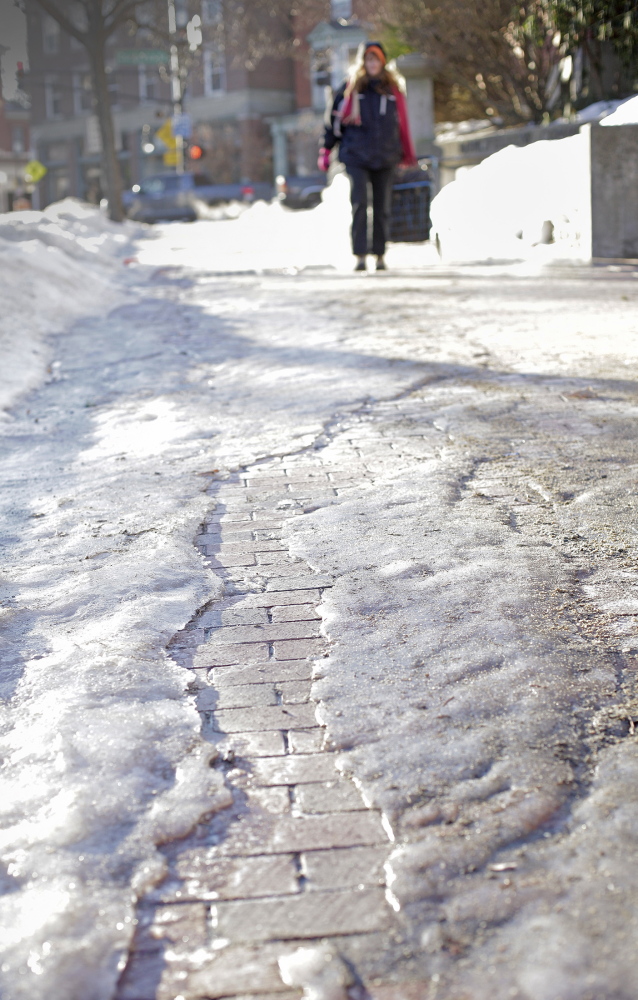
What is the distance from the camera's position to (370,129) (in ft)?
31.3

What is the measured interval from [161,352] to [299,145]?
39.5 m

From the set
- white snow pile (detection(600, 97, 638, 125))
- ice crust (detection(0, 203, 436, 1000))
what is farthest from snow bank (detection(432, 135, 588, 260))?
ice crust (detection(0, 203, 436, 1000))

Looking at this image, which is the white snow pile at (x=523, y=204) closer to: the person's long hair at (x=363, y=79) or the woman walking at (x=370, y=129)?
the woman walking at (x=370, y=129)

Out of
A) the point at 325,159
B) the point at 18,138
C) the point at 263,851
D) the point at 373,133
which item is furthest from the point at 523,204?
the point at 18,138

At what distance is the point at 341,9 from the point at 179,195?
11.3m

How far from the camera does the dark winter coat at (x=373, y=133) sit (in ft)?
31.2

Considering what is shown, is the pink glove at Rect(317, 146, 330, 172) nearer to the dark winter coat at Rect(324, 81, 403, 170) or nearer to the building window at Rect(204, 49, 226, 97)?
the dark winter coat at Rect(324, 81, 403, 170)

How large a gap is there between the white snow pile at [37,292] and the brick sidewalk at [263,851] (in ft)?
10.2

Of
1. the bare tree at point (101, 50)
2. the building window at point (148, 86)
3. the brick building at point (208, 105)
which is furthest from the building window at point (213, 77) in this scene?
the bare tree at point (101, 50)

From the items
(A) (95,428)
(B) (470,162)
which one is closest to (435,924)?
(A) (95,428)

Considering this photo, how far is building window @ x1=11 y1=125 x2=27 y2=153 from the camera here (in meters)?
71.2

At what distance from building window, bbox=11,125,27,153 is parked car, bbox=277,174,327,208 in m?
45.8

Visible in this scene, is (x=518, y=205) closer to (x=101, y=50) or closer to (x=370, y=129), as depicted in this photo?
(x=370, y=129)

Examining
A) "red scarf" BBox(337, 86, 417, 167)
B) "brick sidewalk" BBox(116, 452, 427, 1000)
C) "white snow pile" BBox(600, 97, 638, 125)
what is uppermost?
"red scarf" BBox(337, 86, 417, 167)
